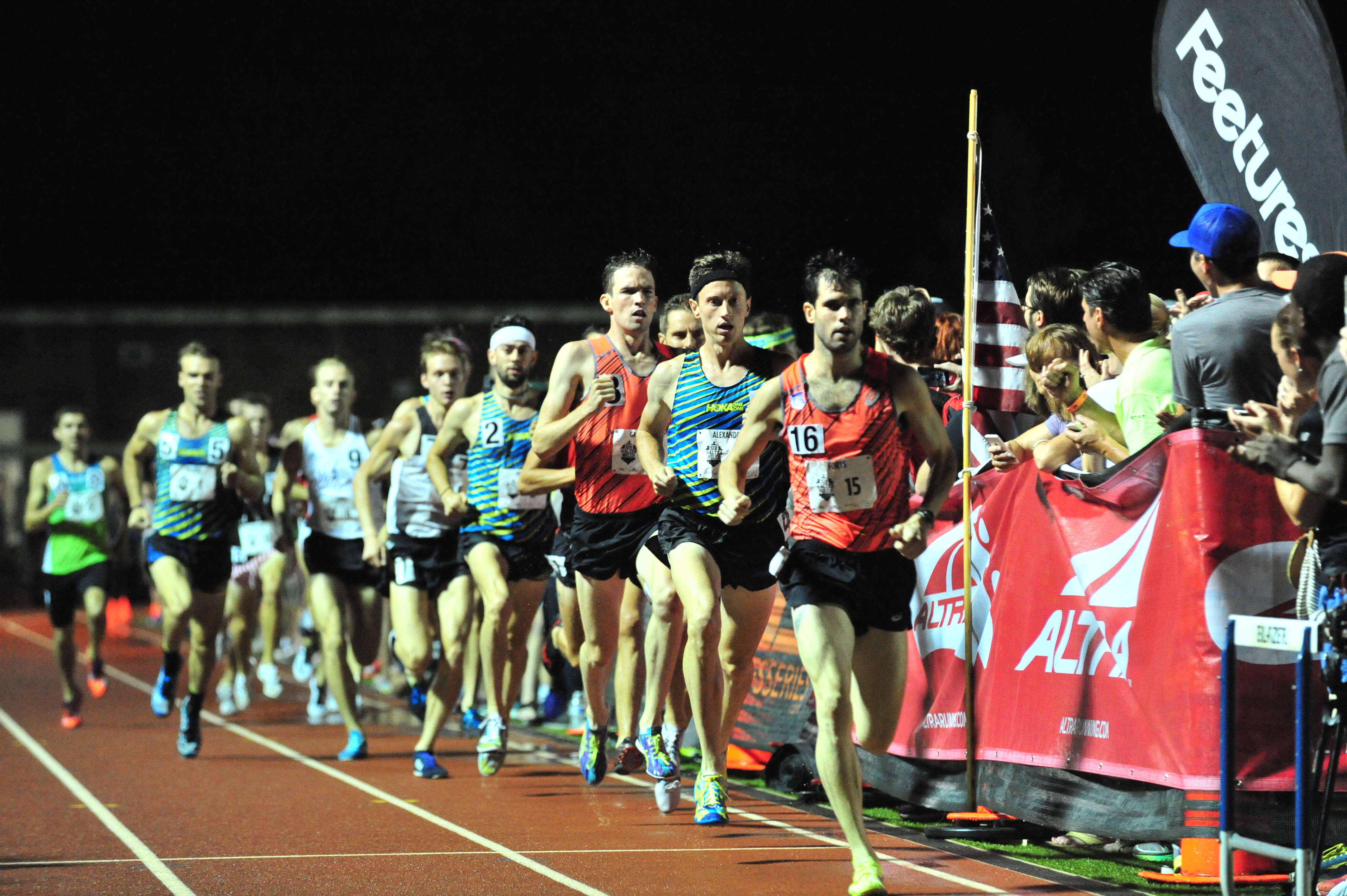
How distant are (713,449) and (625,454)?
766 millimetres

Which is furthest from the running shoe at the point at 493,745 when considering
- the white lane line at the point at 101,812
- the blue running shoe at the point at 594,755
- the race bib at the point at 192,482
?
the race bib at the point at 192,482

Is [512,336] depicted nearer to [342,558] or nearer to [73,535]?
[342,558]

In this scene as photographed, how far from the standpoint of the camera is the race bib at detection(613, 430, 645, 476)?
720 centimetres

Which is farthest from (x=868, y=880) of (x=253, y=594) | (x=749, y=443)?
(x=253, y=594)

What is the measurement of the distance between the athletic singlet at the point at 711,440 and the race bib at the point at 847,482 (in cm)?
98

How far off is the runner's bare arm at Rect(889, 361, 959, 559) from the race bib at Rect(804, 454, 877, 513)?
15 centimetres

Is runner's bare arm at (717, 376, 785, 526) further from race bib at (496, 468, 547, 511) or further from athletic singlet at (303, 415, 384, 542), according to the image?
athletic singlet at (303, 415, 384, 542)

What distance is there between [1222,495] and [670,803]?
9.04 feet

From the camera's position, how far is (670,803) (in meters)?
6.87

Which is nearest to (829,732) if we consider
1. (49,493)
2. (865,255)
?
(49,493)

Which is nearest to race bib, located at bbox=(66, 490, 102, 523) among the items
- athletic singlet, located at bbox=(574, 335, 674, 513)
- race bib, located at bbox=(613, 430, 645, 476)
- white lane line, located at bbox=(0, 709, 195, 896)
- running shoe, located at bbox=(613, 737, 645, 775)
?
white lane line, located at bbox=(0, 709, 195, 896)

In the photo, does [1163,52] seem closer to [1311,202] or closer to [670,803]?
[1311,202]

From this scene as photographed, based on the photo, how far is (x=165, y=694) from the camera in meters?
11.1

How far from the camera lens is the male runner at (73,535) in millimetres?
12688
